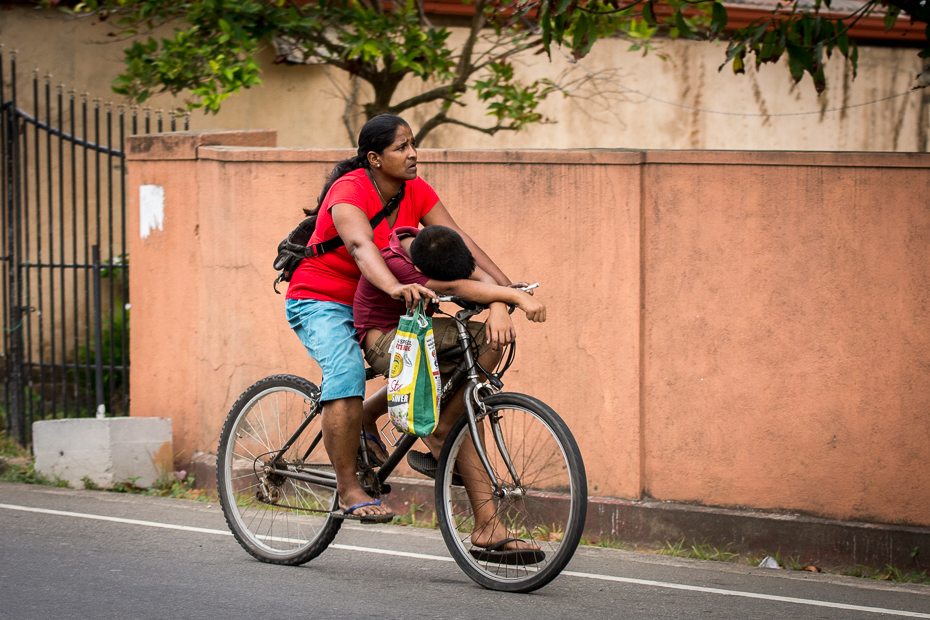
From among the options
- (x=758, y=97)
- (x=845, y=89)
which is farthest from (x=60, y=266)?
(x=845, y=89)

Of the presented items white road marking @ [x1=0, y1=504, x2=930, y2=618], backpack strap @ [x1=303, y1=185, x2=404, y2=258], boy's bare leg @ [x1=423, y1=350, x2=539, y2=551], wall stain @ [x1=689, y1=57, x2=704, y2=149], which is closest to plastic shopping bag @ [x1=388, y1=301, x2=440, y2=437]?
boy's bare leg @ [x1=423, y1=350, x2=539, y2=551]

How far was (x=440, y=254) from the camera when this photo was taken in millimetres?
3895

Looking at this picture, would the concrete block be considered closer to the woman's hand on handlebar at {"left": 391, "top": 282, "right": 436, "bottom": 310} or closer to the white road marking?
the white road marking

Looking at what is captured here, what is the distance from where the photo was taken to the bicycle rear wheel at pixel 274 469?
181 inches

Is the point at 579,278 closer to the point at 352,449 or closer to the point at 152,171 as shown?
the point at 352,449

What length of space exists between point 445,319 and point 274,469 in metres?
1.22

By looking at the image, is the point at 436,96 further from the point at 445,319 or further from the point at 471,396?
the point at 471,396

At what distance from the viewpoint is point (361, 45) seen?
690cm

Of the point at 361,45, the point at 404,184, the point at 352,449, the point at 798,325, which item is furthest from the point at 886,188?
the point at 361,45

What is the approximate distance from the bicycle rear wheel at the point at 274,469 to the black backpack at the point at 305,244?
1.73 ft

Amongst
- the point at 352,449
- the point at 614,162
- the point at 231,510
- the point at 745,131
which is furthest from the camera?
the point at 745,131

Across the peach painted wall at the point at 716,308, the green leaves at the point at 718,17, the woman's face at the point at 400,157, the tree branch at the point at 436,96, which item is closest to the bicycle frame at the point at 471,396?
the woman's face at the point at 400,157

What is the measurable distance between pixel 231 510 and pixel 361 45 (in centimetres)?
355

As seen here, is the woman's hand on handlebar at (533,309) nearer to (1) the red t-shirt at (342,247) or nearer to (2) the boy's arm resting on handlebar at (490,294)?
(2) the boy's arm resting on handlebar at (490,294)
